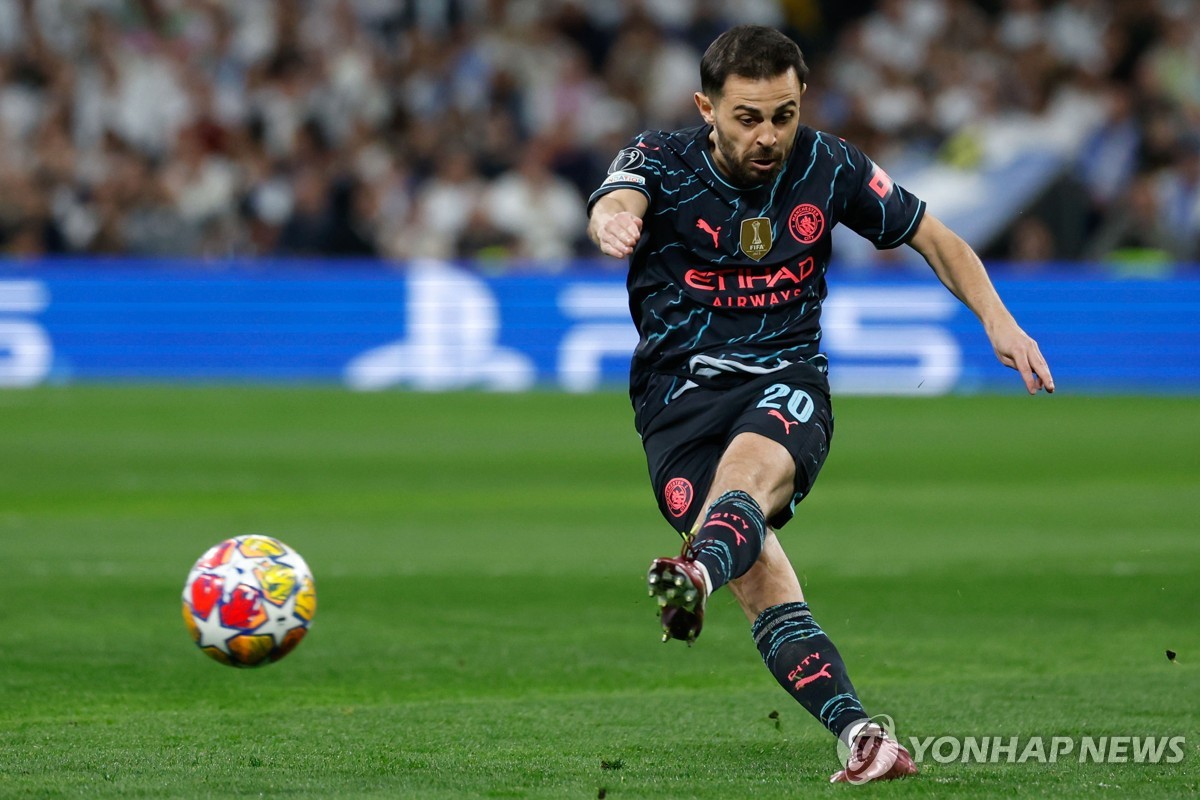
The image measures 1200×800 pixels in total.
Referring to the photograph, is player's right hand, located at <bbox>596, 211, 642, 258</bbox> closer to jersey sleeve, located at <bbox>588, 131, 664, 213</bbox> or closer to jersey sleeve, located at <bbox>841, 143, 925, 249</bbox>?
jersey sleeve, located at <bbox>588, 131, 664, 213</bbox>

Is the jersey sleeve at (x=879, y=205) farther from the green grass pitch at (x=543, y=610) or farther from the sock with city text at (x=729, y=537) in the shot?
the green grass pitch at (x=543, y=610)

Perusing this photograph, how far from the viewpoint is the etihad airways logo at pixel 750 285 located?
211 inches

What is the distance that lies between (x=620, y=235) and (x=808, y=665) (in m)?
1.32

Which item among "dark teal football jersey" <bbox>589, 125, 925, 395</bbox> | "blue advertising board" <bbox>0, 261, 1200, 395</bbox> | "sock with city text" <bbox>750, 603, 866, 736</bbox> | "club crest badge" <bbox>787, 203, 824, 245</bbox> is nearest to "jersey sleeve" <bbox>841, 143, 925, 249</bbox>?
"dark teal football jersey" <bbox>589, 125, 925, 395</bbox>

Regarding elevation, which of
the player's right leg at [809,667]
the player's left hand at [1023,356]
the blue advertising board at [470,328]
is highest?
the player's left hand at [1023,356]

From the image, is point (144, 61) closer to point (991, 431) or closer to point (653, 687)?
point (991, 431)

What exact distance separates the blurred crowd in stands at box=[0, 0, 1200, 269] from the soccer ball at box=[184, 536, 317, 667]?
14.2m

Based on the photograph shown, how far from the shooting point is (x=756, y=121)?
5.12 metres

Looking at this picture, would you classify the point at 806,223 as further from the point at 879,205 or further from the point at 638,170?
the point at 638,170

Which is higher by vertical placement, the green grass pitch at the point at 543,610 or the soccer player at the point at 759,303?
the soccer player at the point at 759,303

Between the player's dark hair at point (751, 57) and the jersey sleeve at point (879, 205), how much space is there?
439 millimetres

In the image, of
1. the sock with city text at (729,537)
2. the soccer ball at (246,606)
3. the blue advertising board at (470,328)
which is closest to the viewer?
the sock with city text at (729,537)

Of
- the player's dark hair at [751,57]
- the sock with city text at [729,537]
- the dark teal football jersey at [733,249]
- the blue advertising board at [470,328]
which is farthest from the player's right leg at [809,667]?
the blue advertising board at [470,328]

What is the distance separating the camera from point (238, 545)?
21.3 ft
